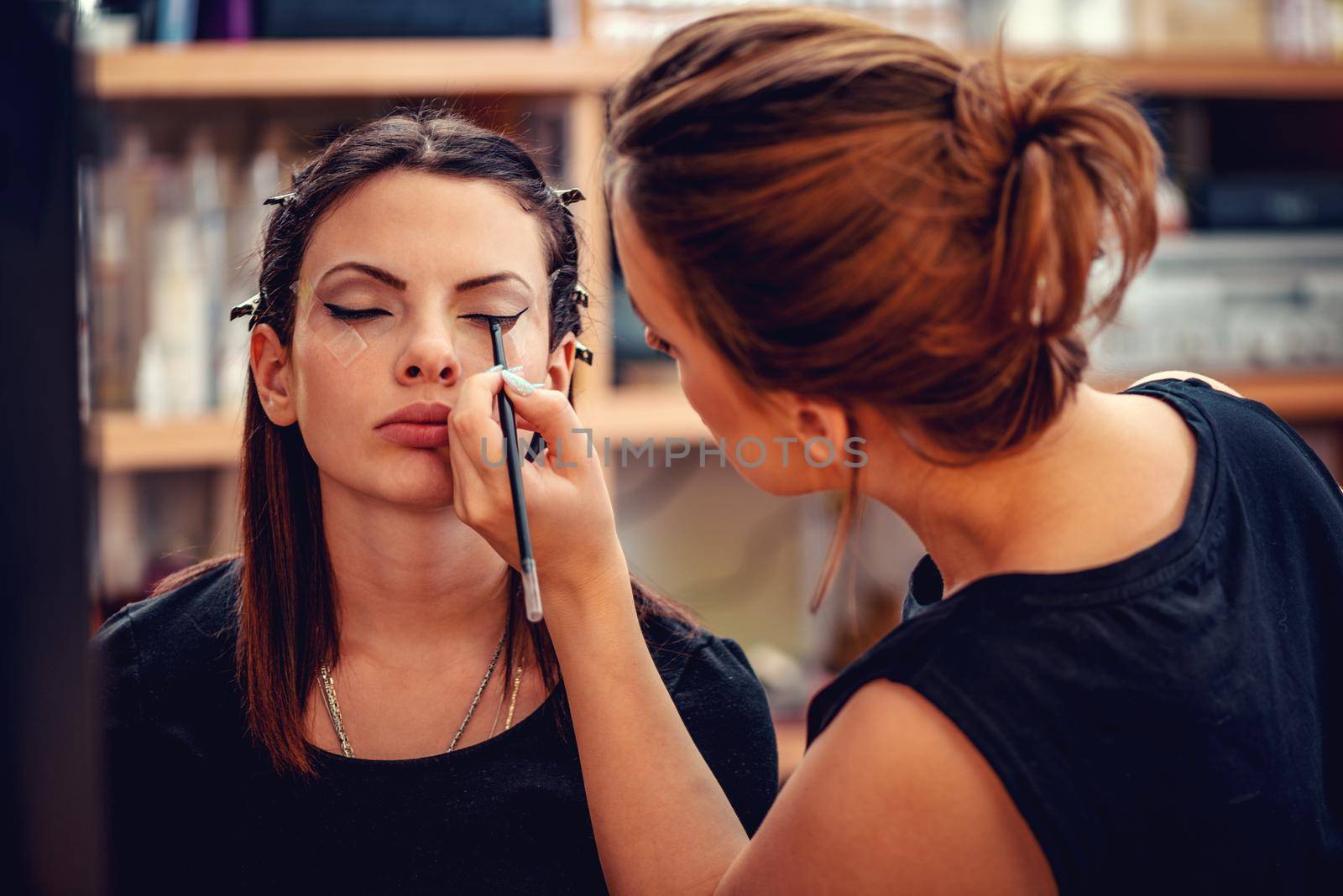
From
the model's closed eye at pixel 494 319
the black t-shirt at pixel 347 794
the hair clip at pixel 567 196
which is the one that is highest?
the hair clip at pixel 567 196

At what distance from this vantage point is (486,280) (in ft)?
2.91

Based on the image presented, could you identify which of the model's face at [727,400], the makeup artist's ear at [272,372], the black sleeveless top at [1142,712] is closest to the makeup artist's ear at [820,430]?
the model's face at [727,400]

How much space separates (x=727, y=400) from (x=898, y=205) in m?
0.15

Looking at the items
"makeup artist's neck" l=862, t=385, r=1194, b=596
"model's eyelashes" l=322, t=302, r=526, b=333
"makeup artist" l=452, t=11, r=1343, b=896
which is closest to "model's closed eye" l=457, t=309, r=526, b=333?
"model's eyelashes" l=322, t=302, r=526, b=333

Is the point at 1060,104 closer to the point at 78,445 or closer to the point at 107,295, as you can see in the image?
the point at 78,445

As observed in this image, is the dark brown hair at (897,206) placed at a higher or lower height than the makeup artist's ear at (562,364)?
higher

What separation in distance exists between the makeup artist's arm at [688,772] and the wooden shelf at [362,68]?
933 mm

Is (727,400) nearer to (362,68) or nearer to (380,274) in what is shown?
(380,274)

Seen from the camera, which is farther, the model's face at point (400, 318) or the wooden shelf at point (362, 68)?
the wooden shelf at point (362, 68)

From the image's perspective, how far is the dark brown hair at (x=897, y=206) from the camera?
60 centimetres

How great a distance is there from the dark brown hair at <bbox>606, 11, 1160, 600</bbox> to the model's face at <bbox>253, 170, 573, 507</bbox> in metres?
0.27

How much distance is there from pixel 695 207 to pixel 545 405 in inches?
9.1

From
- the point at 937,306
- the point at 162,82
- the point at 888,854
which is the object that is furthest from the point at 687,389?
the point at 162,82

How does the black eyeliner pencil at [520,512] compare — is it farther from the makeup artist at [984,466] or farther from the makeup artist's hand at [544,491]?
the makeup artist at [984,466]
